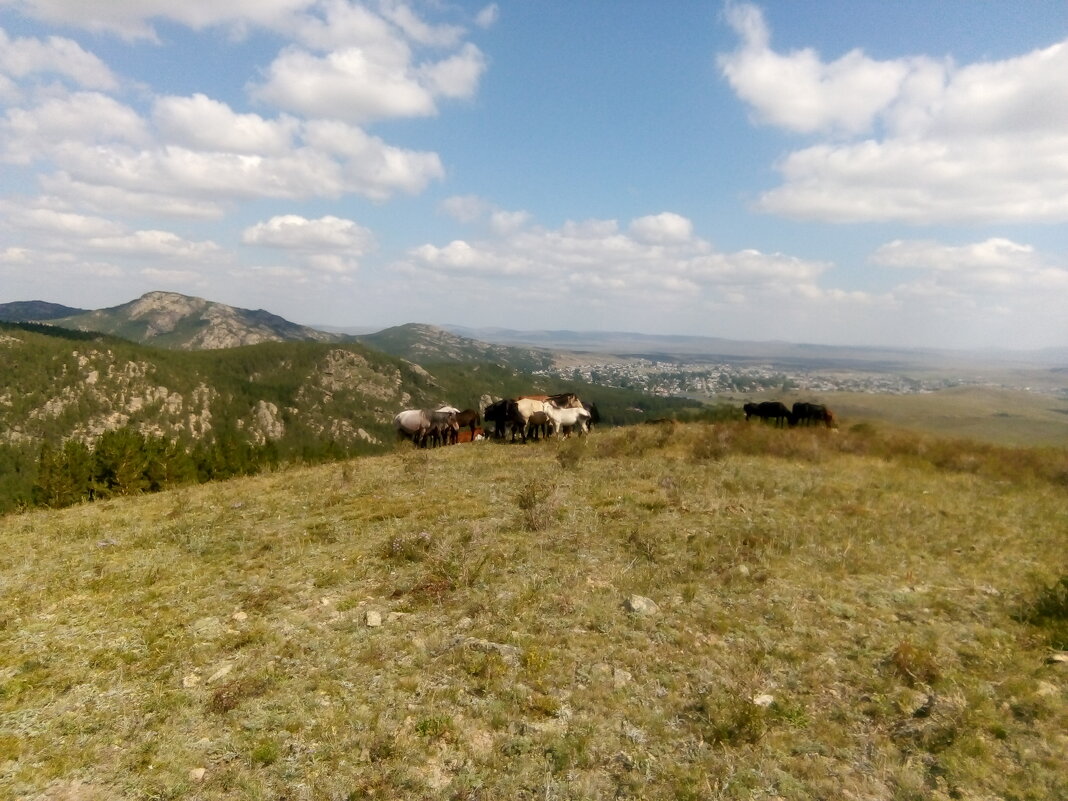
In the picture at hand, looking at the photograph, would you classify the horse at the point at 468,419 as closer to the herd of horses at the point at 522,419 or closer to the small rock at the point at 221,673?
the herd of horses at the point at 522,419

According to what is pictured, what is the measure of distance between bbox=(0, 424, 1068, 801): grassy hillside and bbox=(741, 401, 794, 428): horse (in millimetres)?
16596

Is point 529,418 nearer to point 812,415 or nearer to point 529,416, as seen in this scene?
point 529,416

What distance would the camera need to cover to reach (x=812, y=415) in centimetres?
3045

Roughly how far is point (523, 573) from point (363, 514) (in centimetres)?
560

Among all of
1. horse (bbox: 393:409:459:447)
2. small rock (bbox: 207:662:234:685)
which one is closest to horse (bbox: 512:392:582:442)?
horse (bbox: 393:409:459:447)

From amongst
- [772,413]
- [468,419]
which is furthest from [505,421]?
[772,413]

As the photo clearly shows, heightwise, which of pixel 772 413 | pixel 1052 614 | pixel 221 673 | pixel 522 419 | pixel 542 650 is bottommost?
pixel 221 673

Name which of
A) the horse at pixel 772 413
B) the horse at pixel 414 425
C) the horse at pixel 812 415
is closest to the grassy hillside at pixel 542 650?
the horse at pixel 414 425

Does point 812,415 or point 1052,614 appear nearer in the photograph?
point 1052,614

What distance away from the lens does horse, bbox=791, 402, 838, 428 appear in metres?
29.7

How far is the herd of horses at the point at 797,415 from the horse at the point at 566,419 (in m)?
11.2

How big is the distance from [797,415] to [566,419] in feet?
48.0

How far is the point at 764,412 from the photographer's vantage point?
1260 inches

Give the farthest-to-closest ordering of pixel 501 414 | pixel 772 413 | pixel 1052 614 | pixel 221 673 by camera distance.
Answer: pixel 772 413, pixel 501 414, pixel 1052 614, pixel 221 673
